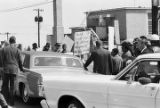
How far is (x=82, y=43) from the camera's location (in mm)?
15172

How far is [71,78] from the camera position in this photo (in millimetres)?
7629

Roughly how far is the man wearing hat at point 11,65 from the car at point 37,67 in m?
0.36

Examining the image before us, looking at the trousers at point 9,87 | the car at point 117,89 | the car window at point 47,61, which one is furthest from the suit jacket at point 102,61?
the car at point 117,89

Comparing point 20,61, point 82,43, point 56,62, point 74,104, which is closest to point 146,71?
point 74,104

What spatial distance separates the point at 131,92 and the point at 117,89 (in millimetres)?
280

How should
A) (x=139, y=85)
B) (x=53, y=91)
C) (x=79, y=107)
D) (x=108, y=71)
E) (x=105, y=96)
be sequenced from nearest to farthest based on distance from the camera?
(x=139, y=85) → (x=105, y=96) → (x=79, y=107) → (x=53, y=91) → (x=108, y=71)

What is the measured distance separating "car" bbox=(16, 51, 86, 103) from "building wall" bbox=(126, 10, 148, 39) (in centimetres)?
5639

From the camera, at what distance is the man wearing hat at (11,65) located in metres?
10.5

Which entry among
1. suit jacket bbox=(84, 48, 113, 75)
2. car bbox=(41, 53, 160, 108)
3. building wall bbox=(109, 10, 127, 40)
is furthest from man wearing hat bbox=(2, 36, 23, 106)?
building wall bbox=(109, 10, 127, 40)

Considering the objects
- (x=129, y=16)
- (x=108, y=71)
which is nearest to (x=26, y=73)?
(x=108, y=71)

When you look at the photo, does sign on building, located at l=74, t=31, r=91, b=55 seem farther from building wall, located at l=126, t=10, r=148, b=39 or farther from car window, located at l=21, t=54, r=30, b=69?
building wall, located at l=126, t=10, r=148, b=39

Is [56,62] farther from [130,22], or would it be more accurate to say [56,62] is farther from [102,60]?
[130,22]

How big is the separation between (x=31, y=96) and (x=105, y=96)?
157 inches

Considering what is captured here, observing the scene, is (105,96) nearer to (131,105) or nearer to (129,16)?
(131,105)
